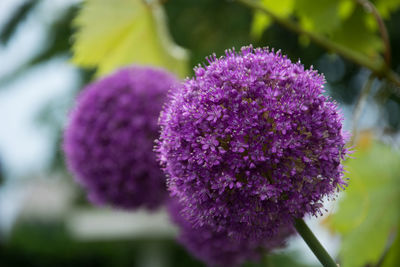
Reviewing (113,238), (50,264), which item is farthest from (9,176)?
(113,238)

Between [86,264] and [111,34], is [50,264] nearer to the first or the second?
[86,264]

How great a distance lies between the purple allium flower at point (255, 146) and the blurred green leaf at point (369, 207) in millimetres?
354

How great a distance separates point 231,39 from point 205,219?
6.60ft

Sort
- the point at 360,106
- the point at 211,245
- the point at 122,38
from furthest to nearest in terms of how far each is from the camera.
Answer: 1. the point at 122,38
2. the point at 360,106
3. the point at 211,245

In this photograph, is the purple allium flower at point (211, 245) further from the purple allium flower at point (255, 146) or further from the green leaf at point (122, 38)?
the green leaf at point (122, 38)

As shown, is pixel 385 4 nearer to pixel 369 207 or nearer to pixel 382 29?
pixel 382 29

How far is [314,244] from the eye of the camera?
0.41 meters

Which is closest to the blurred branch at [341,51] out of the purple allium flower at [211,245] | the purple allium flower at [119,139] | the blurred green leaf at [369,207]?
the blurred green leaf at [369,207]

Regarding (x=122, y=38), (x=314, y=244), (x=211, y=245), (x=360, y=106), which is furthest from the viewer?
(x=122, y=38)

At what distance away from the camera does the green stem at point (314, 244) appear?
0.40 meters

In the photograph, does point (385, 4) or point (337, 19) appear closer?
point (337, 19)

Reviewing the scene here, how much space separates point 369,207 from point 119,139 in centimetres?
45

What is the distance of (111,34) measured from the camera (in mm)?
942

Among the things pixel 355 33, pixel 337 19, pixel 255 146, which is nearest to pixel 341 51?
pixel 337 19
